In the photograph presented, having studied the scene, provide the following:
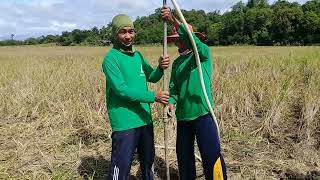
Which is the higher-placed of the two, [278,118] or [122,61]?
[122,61]

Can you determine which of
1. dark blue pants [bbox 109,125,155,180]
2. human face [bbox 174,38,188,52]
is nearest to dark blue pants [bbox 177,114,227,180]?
dark blue pants [bbox 109,125,155,180]

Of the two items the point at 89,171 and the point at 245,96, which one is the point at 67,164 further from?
the point at 245,96

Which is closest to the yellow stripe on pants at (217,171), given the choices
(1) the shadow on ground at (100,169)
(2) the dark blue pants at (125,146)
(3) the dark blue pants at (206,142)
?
(3) the dark blue pants at (206,142)

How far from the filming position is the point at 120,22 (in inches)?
114

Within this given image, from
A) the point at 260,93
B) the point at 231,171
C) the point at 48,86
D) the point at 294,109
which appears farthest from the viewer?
the point at 48,86

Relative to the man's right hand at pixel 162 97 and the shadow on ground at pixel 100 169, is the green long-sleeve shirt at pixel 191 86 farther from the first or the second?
the shadow on ground at pixel 100 169

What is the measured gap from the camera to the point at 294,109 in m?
5.48

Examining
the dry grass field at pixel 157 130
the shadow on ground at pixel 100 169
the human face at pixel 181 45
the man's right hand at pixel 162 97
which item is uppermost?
the human face at pixel 181 45

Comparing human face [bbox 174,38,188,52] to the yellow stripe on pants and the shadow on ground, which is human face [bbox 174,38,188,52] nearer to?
the yellow stripe on pants

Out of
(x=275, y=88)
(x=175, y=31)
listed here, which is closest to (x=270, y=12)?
(x=275, y=88)

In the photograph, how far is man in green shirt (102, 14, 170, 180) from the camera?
2889mm

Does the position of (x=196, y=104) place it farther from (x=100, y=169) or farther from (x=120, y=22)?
(x=100, y=169)

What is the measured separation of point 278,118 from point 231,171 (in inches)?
52.6

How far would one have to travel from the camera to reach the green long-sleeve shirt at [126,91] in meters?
Answer: 2.87
